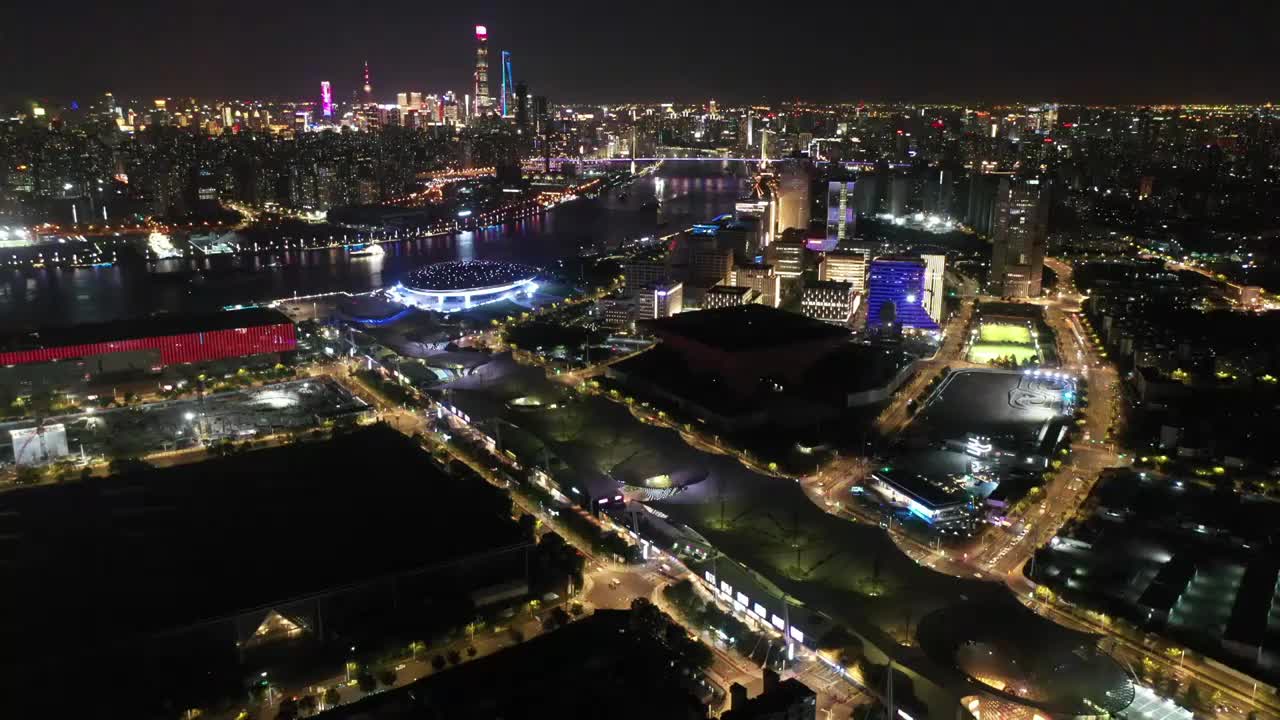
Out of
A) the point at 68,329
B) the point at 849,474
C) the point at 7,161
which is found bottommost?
the point at 849,474

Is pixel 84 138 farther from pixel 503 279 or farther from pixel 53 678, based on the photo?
pixel 53 678

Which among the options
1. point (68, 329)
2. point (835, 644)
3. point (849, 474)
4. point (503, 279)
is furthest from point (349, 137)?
point (835, 644)

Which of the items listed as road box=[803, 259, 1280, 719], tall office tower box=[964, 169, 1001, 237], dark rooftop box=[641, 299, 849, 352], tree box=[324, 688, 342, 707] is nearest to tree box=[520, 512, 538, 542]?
tree box=[324, 688, 342, 707]

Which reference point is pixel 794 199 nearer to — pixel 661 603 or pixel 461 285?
pixel 461 285

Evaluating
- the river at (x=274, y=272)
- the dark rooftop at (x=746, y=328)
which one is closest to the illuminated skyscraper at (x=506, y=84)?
the river at (x=274, y=272)

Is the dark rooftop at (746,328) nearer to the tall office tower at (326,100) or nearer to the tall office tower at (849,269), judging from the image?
the tall office tower at (849,269)

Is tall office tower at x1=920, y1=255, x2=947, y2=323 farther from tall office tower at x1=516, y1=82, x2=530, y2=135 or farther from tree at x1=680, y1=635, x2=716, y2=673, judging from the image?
tall office tower at x1=516, y1=82, x2=530, y2=135
